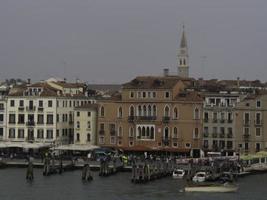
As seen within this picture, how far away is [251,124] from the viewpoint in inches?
2096

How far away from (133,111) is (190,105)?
3484mm

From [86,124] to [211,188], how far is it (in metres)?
17.2

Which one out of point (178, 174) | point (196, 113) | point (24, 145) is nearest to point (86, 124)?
point (24, 145)

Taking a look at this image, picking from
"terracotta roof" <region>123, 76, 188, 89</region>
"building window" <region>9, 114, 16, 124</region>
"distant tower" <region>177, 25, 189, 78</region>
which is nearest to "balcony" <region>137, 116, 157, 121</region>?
"terracotta roof" <region>123, 76, 188, 89</region>

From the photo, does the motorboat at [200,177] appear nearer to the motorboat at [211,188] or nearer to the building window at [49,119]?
the motorboat at [211,188]

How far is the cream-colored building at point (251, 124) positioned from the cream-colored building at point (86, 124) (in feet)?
29.6

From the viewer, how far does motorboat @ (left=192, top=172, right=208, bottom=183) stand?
43.2 metres

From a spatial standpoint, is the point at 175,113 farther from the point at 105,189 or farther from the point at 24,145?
the point at 105,189

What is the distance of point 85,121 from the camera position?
187 ft

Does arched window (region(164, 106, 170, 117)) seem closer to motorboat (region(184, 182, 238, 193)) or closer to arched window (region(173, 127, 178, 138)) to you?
arched window (region(173, 127, 178, 138))

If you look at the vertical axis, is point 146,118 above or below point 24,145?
above

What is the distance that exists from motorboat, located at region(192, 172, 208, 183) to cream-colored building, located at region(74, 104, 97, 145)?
1382 centimetres

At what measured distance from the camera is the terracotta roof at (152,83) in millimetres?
54250

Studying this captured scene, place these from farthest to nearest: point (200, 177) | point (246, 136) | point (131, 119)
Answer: point (131, 119), point (246, 136), point (200, 177)
